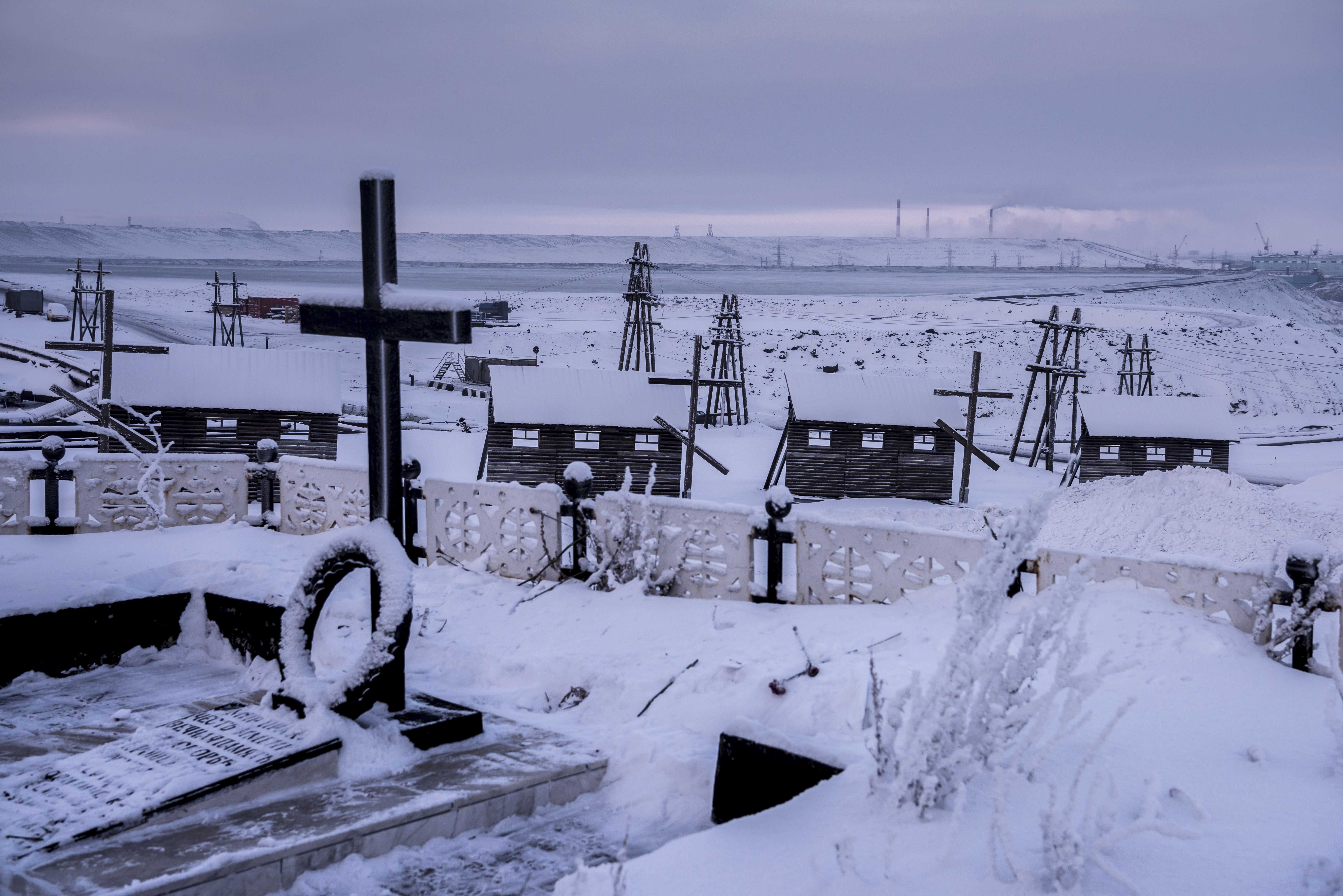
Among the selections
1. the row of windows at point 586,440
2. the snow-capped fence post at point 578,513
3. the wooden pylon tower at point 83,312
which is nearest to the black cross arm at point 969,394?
the row of windows at point 586,440

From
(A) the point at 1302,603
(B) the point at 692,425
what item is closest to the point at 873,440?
(B) the point at 692,425

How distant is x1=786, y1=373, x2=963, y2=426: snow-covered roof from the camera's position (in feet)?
88.3

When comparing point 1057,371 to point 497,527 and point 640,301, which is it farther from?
point 497,527

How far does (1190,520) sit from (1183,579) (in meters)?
8.77

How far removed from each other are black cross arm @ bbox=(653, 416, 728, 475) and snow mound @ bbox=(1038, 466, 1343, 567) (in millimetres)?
8141

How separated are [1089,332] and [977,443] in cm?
4103

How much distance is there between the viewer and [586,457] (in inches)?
997

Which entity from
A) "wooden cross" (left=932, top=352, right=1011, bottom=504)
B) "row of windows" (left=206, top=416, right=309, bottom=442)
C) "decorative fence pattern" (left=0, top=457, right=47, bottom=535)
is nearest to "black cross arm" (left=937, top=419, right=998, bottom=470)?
"wooden cross" (left=932, top=352, right=1011, bottom=504)

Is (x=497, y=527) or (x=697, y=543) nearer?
(x=697, y=543)

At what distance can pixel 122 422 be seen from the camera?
23.5 meters

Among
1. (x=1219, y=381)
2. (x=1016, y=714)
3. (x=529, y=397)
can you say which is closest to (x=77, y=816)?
(x=1016, y=714)

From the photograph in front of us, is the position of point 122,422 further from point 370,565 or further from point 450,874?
point 450,874

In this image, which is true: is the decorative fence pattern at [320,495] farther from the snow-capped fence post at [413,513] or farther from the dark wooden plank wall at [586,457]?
the dark wooden plank wall at [586,457]

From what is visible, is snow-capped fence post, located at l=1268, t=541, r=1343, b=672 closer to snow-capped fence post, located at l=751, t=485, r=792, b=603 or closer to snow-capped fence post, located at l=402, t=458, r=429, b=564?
snow-capped fence post, located at l=751, t=485, r=792, b=603
